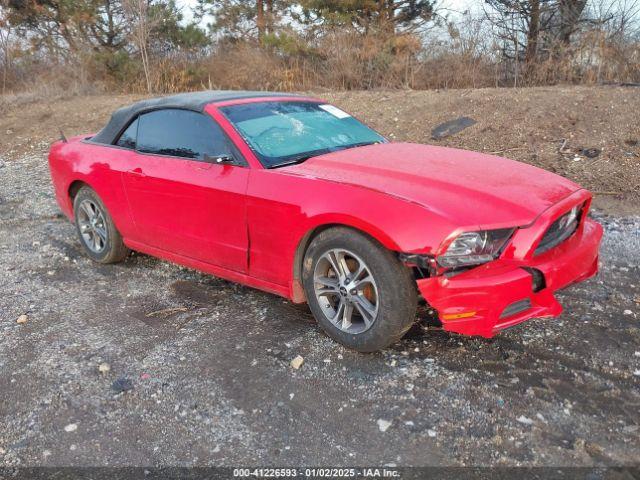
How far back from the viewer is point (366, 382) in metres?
3.09

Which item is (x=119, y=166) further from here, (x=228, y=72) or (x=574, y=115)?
(x=228, y=72)

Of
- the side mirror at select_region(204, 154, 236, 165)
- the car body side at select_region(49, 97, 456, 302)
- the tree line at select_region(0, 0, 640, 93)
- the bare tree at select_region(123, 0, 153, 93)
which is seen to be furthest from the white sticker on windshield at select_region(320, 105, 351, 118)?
the bare tree at select_region(123, 0, 153, 93)

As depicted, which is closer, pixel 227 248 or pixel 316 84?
pixel 227 248

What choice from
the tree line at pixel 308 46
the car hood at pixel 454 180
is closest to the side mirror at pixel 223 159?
the car hood at pixel 454 180

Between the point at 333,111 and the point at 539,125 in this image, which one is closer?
the point at 333,111

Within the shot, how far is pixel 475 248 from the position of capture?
114 inches

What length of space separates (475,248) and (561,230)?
0.72 metres

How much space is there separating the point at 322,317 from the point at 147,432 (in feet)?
4.00

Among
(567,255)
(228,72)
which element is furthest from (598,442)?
(228,72)

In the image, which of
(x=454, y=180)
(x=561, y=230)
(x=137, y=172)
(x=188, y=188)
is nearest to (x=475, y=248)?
(x=454, y=180)

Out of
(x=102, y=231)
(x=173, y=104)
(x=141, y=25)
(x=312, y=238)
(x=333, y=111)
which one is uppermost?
(x=141, y=25)

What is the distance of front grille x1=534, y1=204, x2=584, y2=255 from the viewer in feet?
10.2

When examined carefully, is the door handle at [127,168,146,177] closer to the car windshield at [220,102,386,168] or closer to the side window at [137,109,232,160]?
the side window at [137,109,232,160]

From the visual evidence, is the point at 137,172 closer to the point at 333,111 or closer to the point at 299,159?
the point at 299,159
